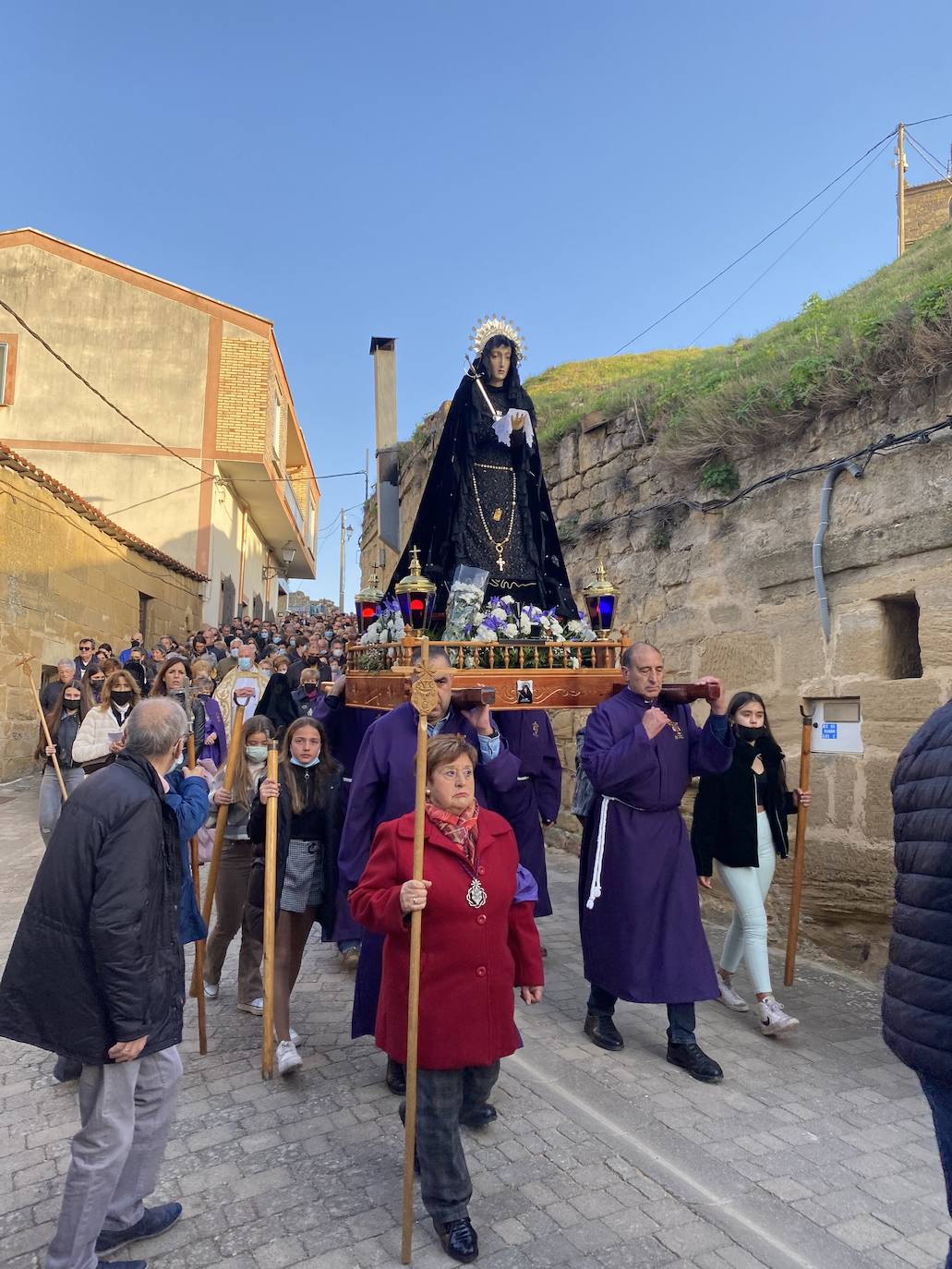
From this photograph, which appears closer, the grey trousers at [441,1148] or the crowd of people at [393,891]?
the crowd of people at [393,891]

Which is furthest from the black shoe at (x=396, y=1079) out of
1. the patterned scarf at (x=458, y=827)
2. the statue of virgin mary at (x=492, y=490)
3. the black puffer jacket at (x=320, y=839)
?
the statue of virgin mary at (x=492, y=490)

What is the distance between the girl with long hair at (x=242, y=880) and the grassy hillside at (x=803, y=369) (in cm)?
418

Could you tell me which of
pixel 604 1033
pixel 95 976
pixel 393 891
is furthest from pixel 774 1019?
pixel 95 976

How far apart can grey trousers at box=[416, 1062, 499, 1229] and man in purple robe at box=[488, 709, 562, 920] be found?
2882mm

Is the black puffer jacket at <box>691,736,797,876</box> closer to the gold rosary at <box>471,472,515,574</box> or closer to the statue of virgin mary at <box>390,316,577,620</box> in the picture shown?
the statue of virgin mary at <box>390,316,577,620</box>

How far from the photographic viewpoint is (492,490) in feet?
18.7

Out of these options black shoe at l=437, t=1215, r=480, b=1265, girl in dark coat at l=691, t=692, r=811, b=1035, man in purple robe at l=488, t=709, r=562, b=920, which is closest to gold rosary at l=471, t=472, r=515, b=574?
man in purple robe at l=488, t=709, r=562, b=920

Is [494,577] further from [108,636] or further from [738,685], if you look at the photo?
[108,636]

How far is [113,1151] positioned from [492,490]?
421 centimetres

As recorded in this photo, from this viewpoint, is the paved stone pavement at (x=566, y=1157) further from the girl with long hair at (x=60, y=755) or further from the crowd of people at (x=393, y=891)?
the girl with long hair at (x=60, y=755)

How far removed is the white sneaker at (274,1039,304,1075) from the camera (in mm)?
3857

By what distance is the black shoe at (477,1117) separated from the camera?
3455mm

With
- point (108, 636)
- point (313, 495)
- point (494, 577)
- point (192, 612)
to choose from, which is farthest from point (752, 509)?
point (313, 495)

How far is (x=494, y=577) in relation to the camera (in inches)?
218
